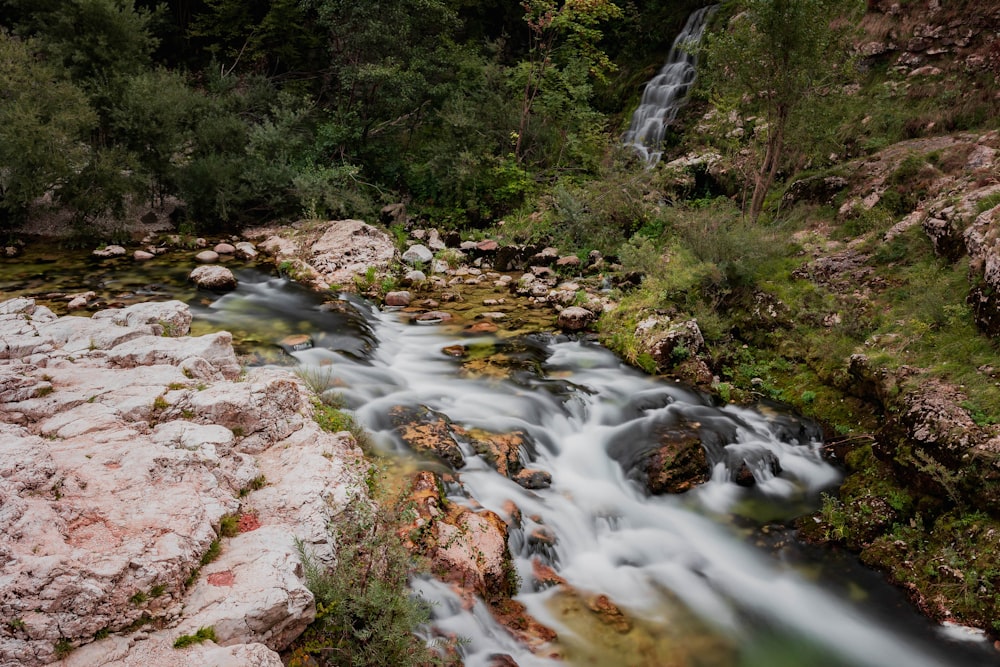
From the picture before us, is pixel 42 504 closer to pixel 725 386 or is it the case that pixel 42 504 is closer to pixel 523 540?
pixel 523 540

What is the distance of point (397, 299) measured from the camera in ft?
41.8

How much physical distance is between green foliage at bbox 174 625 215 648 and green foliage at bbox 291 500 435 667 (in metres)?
0.57

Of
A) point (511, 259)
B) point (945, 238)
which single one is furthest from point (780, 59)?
point (511, 259)

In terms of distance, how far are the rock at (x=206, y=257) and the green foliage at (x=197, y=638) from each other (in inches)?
498

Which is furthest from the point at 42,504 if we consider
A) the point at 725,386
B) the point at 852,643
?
the point at 725,386

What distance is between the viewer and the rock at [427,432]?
21.5 ft

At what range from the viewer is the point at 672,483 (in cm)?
705

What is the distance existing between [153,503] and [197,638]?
1102mm

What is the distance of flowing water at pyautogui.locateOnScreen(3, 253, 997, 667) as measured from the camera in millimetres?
5109

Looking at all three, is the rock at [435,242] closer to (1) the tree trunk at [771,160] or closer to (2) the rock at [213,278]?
(2) the rock at [213,278]

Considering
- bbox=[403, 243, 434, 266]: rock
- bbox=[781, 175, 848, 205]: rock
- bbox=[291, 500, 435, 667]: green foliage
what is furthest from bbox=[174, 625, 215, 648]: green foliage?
bbox=[781, 175, 848, 205]: rock

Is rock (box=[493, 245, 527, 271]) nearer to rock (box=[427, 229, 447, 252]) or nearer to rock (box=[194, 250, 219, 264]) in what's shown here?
rock (box=[427, 229, 447, 252])

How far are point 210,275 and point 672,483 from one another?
10.3m

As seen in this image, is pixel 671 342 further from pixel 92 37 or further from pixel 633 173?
pixel 92 37
